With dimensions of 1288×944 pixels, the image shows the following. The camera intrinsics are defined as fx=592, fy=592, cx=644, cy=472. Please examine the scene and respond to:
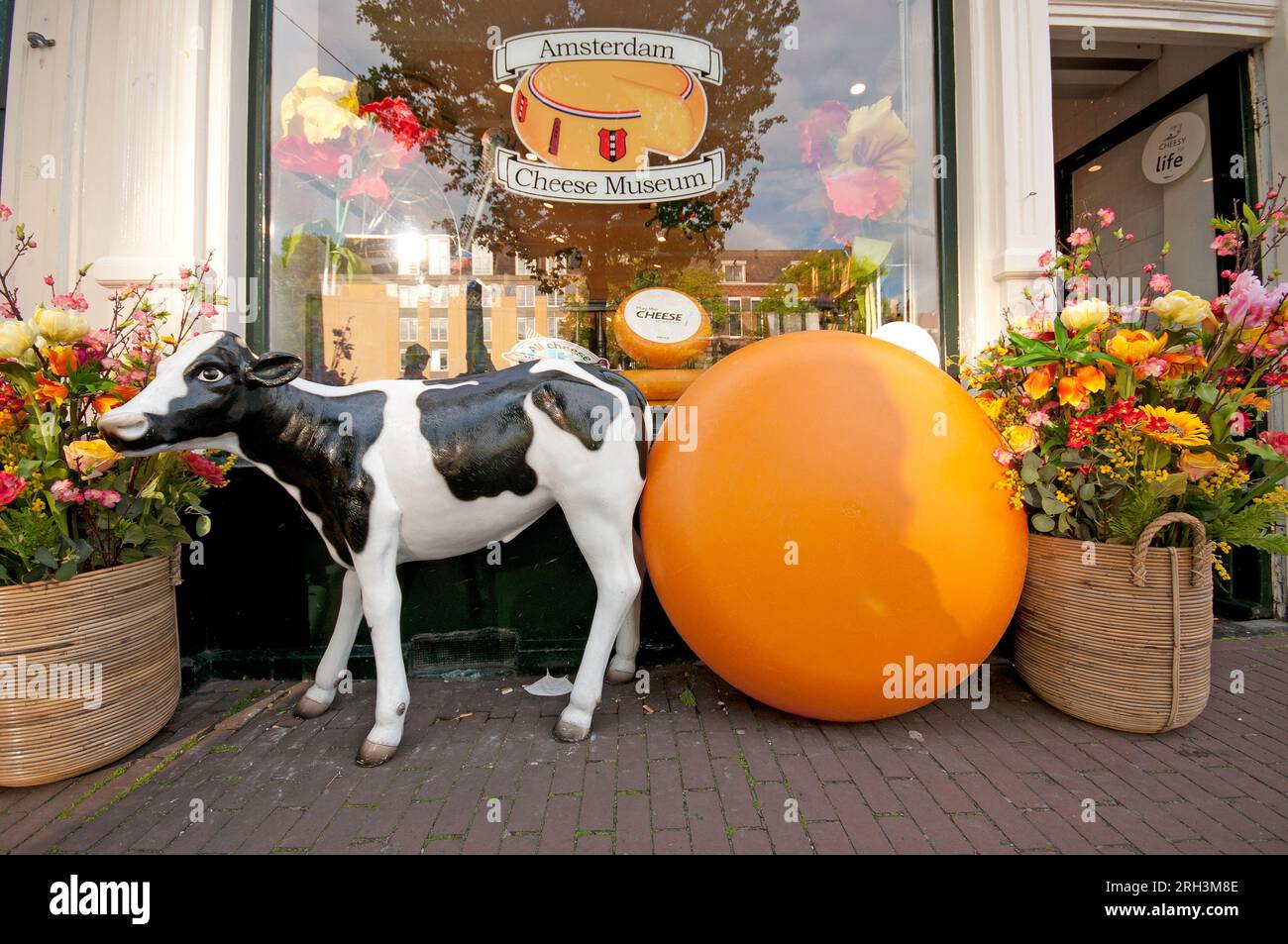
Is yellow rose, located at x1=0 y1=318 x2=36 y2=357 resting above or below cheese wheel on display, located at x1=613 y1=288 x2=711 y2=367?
below

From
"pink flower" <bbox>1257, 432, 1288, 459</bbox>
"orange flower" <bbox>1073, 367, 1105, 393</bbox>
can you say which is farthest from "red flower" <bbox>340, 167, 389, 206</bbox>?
"pink flower" <bbox>1257, 432, 1288, 459</bbox>

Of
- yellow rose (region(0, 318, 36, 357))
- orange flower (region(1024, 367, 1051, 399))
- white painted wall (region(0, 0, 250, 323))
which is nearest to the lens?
yellow rose (region(0, 318, 36, 357))

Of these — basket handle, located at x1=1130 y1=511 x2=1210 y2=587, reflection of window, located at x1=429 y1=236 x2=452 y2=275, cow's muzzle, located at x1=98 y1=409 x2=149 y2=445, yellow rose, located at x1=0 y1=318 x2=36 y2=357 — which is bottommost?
basket handle, located at x1=1130 y1=511 x2=1210 y2=587

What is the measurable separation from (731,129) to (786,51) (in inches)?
26.4

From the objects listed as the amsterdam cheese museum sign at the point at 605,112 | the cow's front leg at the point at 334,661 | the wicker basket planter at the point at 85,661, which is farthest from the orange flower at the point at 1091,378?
the wicker basket planter at the point at 85,661

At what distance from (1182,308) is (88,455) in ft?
14.2

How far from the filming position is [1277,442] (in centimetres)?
241

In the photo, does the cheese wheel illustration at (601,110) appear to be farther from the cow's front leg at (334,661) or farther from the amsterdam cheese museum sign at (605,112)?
the cow's front leg at (334,661)

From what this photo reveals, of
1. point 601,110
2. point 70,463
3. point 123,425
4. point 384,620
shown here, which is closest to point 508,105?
point 601,110

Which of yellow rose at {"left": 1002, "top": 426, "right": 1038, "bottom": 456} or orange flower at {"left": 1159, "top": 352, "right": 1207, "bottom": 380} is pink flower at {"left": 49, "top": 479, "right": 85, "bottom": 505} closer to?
yellow rose at {"left": 1002, "top": 426, "right": 1038, "bottom": 456}

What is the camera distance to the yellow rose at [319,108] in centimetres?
376

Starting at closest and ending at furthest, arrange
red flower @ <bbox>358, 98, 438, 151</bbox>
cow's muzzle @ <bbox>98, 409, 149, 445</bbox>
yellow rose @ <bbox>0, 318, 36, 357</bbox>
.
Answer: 1. cow's muzzle @ <bbox>98, 409, 149, 445</bbox>
2. yellow rose @ <bbox>0, 318, 36, 357</bbox>
3. red flower @ <bbox>358, 98, 438, 151</bbox>

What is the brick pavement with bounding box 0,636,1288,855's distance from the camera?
1884 millimetres

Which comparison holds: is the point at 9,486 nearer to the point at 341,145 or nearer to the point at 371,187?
the point at 371,187
